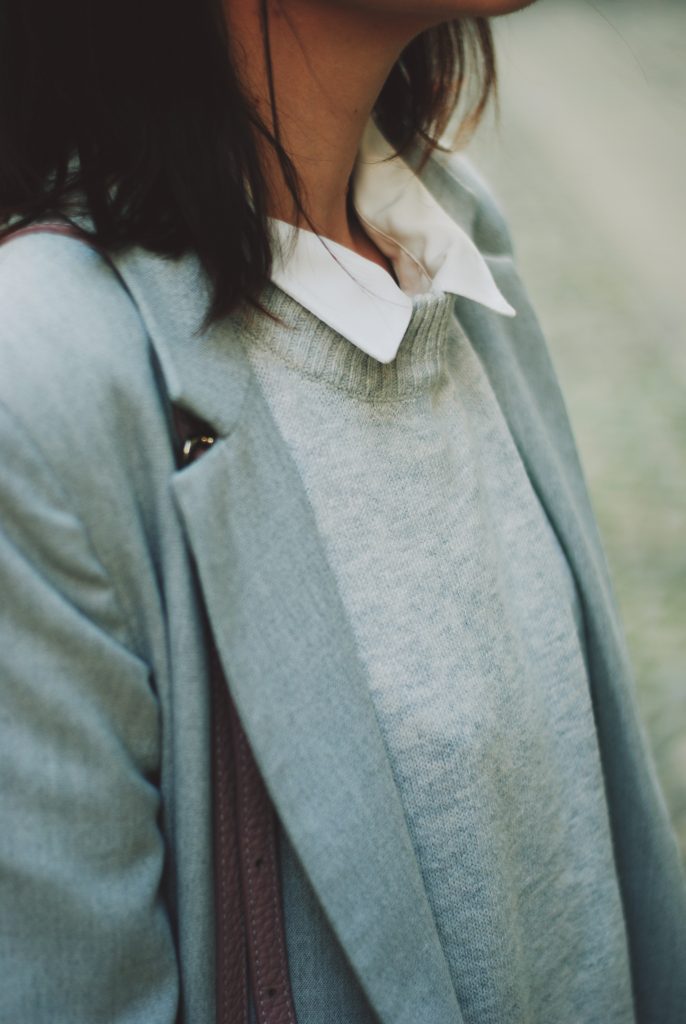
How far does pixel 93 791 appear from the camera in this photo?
3.15 ft

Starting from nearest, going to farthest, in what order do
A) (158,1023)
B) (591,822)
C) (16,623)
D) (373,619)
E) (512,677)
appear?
(16,623)
(158,1023)
(373,619)
(512,677)
(591,822)

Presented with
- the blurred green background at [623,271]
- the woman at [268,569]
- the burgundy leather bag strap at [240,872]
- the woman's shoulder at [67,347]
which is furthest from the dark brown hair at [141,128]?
the blurred green background at [623,271]

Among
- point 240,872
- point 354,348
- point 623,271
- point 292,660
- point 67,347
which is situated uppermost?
point 67,347

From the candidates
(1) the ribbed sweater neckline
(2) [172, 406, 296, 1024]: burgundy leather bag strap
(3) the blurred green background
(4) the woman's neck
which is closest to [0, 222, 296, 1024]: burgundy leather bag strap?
(2) [172, 406, 296, 1024]: burgundy leather bag strap

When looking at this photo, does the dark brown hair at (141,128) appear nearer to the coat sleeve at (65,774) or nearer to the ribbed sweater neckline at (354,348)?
the ribbed sweater neckline at (354,348)

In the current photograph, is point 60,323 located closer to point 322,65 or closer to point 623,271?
point 322,65

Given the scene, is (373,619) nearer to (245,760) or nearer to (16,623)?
(245,760)

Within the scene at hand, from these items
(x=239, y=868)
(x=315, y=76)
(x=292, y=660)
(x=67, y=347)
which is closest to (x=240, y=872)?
(x=239, y=868)

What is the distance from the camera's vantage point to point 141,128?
112cm

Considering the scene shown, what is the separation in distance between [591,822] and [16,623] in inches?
32.4

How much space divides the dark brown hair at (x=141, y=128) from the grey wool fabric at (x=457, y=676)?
0.10 meters

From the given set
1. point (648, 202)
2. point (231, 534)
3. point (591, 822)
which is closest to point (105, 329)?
point (231, 534)

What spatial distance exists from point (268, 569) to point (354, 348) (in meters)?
0.30

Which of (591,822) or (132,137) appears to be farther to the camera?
(591,822)
